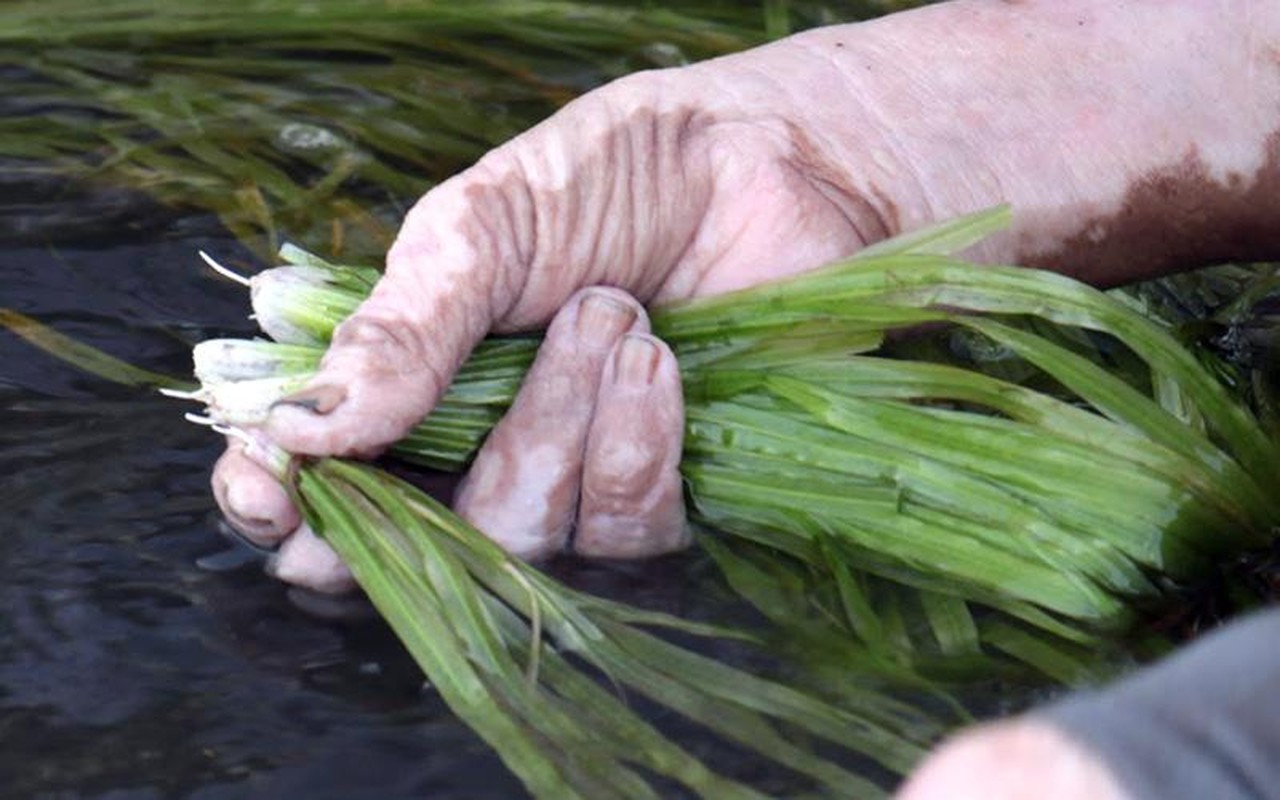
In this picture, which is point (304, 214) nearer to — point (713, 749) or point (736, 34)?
point (736, 34)

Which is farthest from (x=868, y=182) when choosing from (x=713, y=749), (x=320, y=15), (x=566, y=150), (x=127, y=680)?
(x=320, y=15)

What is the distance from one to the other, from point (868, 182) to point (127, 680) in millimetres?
1115

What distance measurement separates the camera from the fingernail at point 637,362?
238cm

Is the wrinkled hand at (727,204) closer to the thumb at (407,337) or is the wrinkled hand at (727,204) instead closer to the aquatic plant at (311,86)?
the thumb at (407,337)

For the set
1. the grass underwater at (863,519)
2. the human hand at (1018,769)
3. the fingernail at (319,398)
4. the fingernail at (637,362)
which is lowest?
the grass underwater at (863,519)

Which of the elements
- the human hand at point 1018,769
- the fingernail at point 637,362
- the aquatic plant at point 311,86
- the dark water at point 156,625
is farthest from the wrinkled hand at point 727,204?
the human hand at point 1018,769

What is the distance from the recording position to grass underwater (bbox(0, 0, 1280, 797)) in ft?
6.95

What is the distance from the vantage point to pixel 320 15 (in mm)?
3730

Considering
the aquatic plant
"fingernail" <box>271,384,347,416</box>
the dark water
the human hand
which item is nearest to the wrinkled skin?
"fingernail" <box>271,384,347,416</box>

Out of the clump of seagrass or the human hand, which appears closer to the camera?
the human hand

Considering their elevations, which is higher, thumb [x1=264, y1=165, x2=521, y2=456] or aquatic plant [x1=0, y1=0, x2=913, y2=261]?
thumb [x1=264, y1=165, x2=521, y2=456]

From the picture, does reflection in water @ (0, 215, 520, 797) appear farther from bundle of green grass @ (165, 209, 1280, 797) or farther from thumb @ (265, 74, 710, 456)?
thumb @ (265, 74, 710, 456)

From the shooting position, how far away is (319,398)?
7.46 feet

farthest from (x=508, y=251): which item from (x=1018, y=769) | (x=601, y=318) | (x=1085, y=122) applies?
(x=1018, y=769)
